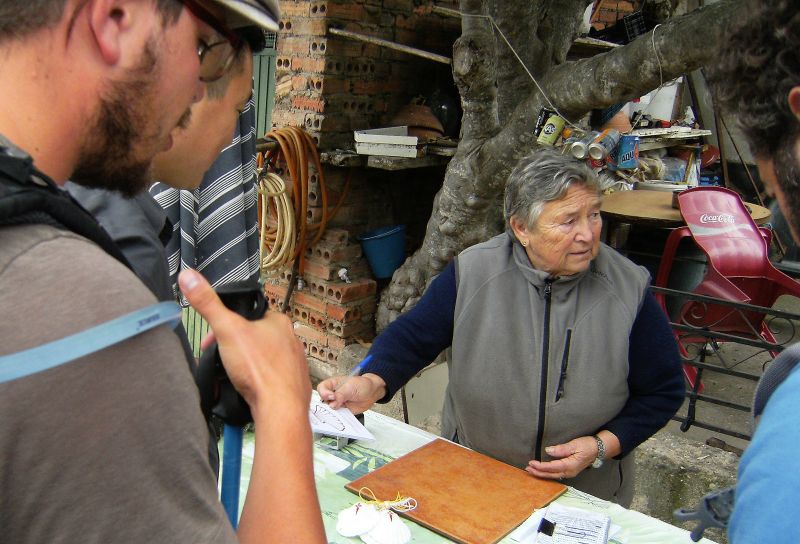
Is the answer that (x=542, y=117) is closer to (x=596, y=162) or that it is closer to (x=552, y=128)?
(x=552, y=128)

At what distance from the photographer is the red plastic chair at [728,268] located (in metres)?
4.00

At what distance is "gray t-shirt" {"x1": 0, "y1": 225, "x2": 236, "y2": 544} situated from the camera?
24.5 inches

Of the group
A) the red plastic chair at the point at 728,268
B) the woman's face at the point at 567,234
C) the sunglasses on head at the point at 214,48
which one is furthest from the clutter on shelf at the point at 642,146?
the sunglasses on head at the point at 214,48

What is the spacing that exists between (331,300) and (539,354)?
2.55 metres

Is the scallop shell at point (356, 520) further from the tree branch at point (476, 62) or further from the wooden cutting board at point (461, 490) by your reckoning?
the tree branch at point (476, 62)

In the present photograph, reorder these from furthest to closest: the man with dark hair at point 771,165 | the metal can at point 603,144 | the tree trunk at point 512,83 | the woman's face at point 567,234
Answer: the metal can at point 603,144, the tree trunk at point 512,83, the woman's face at point 567,234, the man with dark hair at point 771,165

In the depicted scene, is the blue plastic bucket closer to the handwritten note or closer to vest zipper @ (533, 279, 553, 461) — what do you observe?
vest zipper @ (533, 279, 553, 461)

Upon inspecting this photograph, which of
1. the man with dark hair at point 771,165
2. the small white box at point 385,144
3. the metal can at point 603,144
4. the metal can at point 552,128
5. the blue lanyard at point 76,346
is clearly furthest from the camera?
the small white box at point 385,144

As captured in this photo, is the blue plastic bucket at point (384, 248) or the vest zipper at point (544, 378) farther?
the blue plastic bucket at point (384, 248)

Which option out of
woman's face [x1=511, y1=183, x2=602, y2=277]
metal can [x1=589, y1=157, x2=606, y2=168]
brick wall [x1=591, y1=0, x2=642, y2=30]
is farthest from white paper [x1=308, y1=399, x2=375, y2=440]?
brick wall [x1=591, y1=0, x2=642, y2=30]

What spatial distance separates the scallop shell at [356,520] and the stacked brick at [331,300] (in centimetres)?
288

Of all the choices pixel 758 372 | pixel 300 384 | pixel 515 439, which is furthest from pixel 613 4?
pixel 300 384

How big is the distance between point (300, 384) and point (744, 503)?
0.55 m

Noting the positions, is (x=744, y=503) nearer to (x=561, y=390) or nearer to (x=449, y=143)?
(x=561, y=390)
